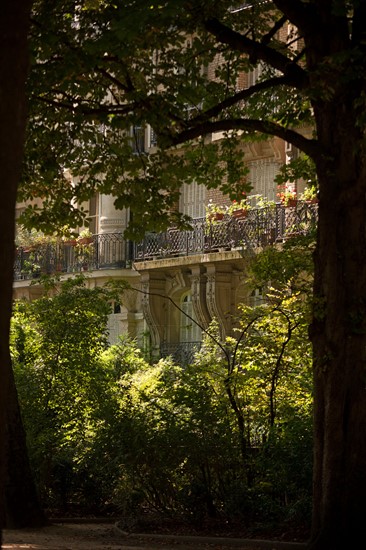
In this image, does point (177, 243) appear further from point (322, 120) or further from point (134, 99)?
point (322, 120)

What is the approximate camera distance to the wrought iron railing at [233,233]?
3391 cm

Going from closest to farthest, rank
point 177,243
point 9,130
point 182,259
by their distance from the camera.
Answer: point 9,130
point 182,259
point 177,243

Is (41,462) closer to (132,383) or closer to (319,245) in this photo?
(132,383)

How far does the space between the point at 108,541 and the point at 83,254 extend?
2339cm

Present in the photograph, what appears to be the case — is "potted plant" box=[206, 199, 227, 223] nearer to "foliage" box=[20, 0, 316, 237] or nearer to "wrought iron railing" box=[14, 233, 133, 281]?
"wrought iron railing" box=[14, 233, 133, 281]

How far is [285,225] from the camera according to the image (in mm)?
Result: 34812

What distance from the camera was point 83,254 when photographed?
42250 mm

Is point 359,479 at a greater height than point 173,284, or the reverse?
point 173,284

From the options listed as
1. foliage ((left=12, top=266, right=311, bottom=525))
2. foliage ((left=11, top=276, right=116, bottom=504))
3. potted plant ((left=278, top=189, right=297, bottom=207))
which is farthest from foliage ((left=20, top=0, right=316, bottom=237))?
potted plant ((left=278, top=189, right=297, bottom=207))

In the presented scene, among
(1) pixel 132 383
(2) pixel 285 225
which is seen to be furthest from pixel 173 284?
(1) pixel 132 383

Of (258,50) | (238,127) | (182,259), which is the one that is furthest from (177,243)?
(258,50)

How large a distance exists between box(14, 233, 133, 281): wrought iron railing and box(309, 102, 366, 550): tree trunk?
80.4ft

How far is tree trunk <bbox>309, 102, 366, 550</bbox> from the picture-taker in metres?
16.2

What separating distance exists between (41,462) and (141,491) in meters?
4.14
